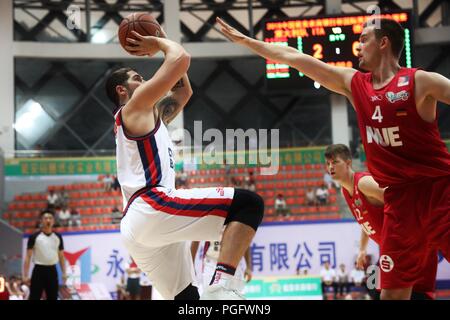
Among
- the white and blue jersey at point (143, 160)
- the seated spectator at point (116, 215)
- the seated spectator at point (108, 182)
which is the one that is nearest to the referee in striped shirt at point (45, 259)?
the seated spectator at point (116, 215)

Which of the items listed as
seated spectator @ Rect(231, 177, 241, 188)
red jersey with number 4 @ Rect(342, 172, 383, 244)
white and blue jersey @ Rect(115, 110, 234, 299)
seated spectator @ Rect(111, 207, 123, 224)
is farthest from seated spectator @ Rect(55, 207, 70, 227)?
white and blue jersey @ Rect(115, 110, 234, 299)

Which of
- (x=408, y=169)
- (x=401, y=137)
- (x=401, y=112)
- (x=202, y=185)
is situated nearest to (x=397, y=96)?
(x=401, y=112)

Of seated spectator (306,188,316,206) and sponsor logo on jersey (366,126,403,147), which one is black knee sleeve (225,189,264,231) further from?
seated spectator (306,188,316,206)

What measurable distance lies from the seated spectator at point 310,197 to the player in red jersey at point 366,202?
10.7 m

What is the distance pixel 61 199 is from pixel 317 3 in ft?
36.2

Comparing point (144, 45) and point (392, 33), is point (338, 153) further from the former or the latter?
point (144, 45)

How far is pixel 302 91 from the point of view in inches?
751

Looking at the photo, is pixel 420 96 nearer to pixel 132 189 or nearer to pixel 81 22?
pixel 132 189

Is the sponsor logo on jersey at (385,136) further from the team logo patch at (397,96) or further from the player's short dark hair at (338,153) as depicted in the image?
the player's short dark hair at (338,153)

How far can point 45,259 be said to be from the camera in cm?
1051

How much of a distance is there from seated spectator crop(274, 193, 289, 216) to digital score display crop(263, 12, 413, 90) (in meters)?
3.08

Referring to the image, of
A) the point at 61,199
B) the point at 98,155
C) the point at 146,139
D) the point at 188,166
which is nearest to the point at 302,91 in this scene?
the point at 188,166

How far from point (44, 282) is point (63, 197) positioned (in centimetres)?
756

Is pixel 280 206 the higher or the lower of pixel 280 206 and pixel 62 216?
the higher
